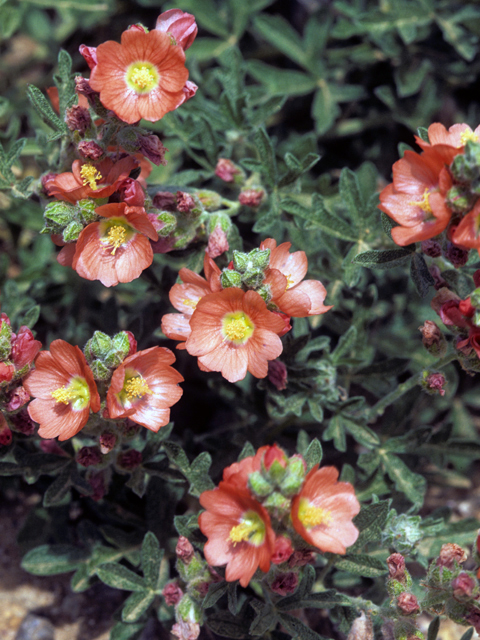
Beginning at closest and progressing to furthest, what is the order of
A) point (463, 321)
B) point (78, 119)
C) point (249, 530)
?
point (249, 530) < point (463, 321) < point (78, 119)

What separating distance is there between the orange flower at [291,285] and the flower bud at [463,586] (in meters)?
1.07

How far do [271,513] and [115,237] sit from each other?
1.21 metres

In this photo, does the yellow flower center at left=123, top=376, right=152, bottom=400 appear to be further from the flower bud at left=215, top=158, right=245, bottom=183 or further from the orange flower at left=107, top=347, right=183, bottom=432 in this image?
the flower bud at left=215, top=158, right=245, bottom=183

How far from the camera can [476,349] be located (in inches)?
90.3

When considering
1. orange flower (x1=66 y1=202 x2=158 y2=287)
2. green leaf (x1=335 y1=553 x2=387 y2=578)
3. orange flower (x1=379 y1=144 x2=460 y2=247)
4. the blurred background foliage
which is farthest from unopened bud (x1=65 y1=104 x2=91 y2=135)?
green leaf (x1=335 y1=553 x2=387 y2=578)

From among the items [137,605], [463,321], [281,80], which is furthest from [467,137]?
[137,605]

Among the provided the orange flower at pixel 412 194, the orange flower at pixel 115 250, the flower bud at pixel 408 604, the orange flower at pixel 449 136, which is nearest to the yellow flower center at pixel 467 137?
the orange flower at pixel 449 136

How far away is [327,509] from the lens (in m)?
2.34

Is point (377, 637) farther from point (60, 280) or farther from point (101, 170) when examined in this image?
point (60, 280)

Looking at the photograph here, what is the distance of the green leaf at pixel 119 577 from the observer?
9.45 ft

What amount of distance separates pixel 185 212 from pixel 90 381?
0.85 m

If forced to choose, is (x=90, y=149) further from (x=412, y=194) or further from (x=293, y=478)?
(x=293, y=478)

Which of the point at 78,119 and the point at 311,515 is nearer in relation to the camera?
the point at 311,515

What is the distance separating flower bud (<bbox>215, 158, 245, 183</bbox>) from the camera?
3252 mm
